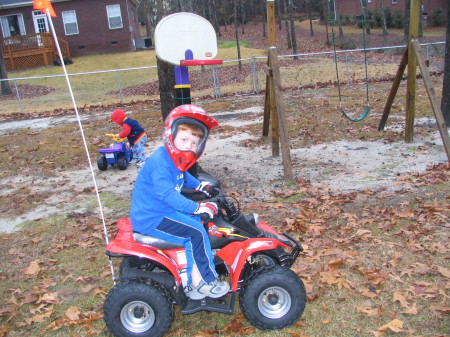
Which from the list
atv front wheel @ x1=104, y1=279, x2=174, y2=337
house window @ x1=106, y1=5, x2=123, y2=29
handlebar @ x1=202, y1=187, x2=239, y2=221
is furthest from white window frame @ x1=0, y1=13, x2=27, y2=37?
atv front wheel @ x1=104, y1=279, x2=174, y2=337

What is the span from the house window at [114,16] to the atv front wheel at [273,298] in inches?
1442

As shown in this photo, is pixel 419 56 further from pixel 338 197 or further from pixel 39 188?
pixel 39 188

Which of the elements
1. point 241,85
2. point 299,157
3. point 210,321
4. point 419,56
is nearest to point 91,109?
point 241,85

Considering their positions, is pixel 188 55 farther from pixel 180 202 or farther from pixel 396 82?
pixel 396 82

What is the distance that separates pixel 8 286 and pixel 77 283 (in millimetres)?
714

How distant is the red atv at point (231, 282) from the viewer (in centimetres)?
329

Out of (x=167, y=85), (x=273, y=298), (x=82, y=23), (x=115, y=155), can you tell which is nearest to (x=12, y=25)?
(x=82, y=23)

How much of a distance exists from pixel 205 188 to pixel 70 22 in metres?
36.9

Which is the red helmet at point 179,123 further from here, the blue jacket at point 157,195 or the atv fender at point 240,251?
the atv fender at point 240,251

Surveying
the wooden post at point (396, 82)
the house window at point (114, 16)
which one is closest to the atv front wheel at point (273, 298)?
the wooden post at point (396, 82)

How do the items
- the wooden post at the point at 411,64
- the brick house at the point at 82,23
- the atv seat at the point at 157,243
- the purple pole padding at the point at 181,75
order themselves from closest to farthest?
the atv seat at the point at 157,243 < the purple pole padding at the point at 181,75 < the wooden post at the point at 411,64 < the brick house at the point at 82,23

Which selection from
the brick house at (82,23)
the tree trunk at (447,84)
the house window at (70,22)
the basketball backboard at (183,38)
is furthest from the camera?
the house window at (70,22)

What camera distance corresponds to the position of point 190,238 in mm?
3357

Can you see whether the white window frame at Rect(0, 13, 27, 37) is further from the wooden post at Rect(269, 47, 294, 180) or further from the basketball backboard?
the basketball backboard
